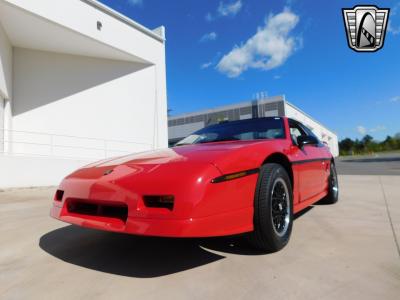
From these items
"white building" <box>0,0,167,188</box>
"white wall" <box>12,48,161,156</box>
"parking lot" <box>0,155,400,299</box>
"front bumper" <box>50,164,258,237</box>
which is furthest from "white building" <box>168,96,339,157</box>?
"front bumper" <box>50,164,258,237</box>

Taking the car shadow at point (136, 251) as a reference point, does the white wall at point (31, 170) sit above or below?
above

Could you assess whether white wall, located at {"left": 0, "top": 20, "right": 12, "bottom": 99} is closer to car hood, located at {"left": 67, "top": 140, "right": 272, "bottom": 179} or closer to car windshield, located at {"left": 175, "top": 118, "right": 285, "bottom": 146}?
car windshield, located at {"left": 175, "top": 118, "right": 285, "bottom": 146}

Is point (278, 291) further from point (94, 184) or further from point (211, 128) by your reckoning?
point (211, 128)

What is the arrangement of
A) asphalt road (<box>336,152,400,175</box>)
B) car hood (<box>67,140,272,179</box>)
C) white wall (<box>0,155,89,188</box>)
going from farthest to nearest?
asphalt road (<box>336,152,400,175</box>)
white wall (<box>0,155,89,188</box>)
car hood (<box>67,140,272,179</box>)

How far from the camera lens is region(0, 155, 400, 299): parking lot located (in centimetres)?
151

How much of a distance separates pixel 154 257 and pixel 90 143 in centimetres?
1009

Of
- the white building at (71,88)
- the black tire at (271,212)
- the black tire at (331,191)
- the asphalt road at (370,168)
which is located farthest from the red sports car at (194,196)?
the asphalt road at (370,168)

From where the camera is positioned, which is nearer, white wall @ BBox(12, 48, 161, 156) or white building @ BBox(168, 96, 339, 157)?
white wall @ BBox(12, 48, 161, 156)

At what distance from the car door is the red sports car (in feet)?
0.55

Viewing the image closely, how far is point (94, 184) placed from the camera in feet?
6.17

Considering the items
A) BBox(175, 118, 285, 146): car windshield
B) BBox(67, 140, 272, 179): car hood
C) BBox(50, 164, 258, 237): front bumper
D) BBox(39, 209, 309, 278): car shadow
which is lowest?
BBox(39, 209, 309, 278): car shadow

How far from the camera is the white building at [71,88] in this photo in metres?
8.53

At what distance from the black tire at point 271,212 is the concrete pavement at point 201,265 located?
0.10 metres

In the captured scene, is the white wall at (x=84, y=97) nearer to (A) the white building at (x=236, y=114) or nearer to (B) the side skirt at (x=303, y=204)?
(B) the side skirt at (x=303, y=204)
